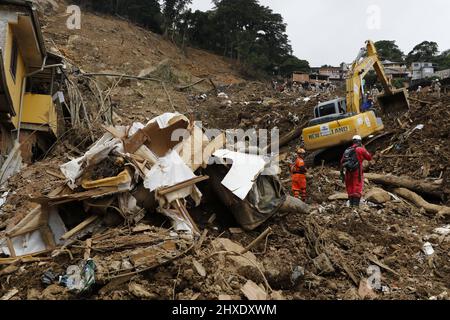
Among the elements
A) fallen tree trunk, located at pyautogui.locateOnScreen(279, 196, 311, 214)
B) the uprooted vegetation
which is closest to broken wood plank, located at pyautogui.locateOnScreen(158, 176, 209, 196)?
the uprooted vegetation

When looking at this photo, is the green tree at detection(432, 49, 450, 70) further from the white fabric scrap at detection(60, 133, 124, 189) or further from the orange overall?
the white fabric scrap at detection(60, 133, 124, 189)

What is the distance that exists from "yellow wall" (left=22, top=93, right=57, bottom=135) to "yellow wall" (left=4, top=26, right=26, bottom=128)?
1.54ft

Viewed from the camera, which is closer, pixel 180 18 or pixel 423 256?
pixel 423 256

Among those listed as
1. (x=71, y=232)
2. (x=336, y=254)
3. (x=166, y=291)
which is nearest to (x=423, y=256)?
(x=336, y=254)

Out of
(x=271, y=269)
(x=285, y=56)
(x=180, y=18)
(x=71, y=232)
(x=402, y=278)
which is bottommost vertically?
(x=402, y=278)

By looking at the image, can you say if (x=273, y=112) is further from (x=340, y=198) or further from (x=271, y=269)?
(x=271, y=269)

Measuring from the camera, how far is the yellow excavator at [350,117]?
1110 centimetres

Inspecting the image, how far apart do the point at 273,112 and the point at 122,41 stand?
15.5 m

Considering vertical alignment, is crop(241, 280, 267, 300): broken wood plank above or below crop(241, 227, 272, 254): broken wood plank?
below

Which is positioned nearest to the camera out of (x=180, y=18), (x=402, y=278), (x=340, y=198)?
(x=402, y=278)

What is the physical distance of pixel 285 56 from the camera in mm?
44531

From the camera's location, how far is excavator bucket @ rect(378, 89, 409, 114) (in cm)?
1364

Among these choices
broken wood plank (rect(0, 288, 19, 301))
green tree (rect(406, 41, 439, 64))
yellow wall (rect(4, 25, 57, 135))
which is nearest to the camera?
broken wood plank (rect(0, 288, 19, 301))
